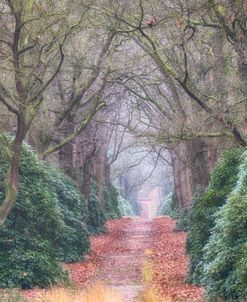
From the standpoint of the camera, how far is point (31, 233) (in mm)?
14836

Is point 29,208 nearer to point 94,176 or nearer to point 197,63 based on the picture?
point 197,63

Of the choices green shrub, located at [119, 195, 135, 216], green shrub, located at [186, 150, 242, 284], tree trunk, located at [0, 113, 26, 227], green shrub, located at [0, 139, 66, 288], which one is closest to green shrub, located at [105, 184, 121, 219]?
green shrub, located at [119, 195, 135, 216]

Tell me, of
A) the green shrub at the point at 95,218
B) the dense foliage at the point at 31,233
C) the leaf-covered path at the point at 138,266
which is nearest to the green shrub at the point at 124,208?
the green shrub at the point at 95,218

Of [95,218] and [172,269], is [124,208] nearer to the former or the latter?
[95,218]

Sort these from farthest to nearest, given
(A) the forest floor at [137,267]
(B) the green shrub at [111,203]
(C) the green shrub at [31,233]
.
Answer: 1. (B) the green shrub at [111,203]
2. (C) the green shrub at [31,233]
3. (A) the forest floor at [137,267]

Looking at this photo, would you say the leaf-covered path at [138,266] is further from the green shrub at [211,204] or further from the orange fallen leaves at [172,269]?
the green shrub at [211,204]

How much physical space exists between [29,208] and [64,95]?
8.10 m

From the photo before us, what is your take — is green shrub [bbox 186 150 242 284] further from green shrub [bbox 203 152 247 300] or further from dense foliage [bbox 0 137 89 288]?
dense foliage [bbox 0 137 89 288]

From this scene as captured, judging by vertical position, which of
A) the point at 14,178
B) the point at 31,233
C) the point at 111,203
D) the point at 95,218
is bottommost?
the point at 31,233

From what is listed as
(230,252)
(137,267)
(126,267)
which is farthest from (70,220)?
(230,252)

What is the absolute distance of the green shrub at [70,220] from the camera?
60.3ft

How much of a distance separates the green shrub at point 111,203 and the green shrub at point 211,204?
24.0 m

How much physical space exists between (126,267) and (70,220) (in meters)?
2.97

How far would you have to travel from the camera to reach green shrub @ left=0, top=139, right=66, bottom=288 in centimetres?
1369
